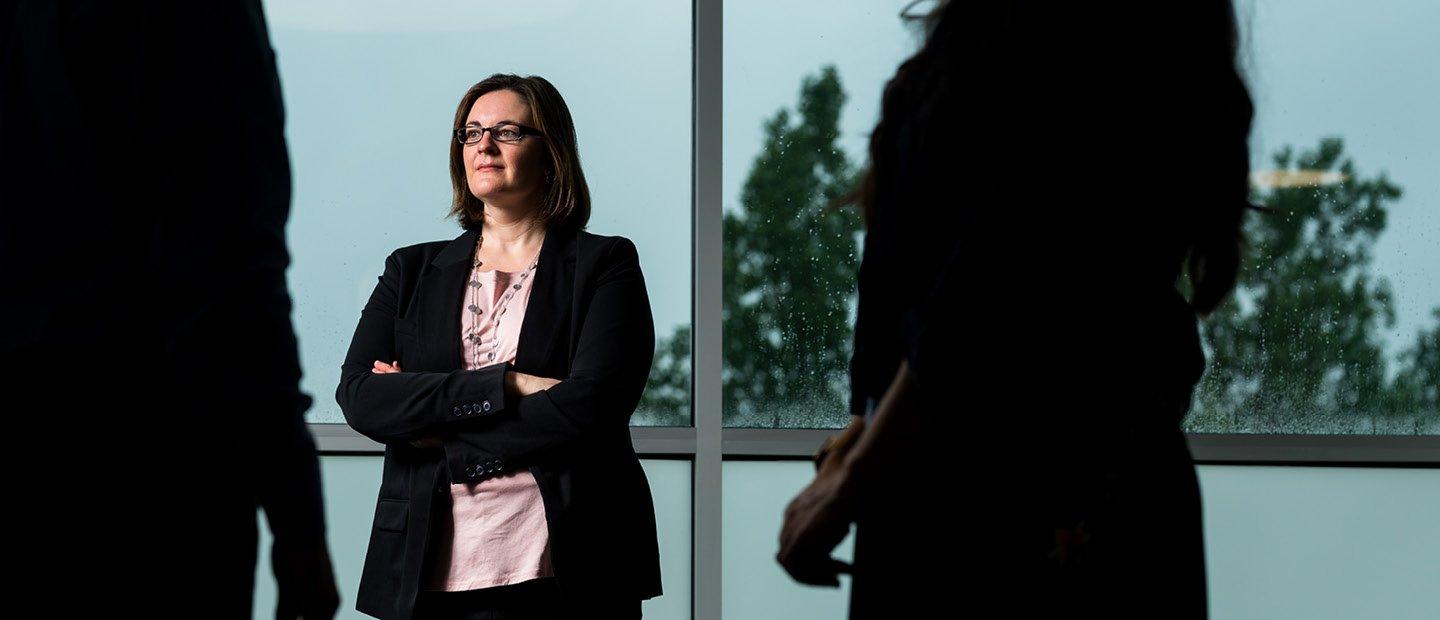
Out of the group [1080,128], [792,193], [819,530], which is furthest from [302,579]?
[792,193]

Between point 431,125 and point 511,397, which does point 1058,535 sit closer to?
point 511,397

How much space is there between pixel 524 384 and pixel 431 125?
1.51 m

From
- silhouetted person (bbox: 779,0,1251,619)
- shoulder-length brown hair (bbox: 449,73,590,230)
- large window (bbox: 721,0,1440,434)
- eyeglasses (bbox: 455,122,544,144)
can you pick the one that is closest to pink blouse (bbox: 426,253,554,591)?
shoulder-length brown hair (bbox: 449,73,590,230)

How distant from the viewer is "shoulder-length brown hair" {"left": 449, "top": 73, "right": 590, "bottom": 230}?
2441mm

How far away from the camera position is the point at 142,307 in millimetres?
939

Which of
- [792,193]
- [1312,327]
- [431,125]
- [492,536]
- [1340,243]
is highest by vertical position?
[431,125]

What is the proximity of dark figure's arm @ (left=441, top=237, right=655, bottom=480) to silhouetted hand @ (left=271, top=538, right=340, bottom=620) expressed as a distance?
108 centimetres

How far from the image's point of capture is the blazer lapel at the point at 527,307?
226cm

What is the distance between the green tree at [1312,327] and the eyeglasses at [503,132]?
2.12 m

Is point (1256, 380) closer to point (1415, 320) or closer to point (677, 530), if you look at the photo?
point (1415, 320)

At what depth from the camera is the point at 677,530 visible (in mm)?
3445

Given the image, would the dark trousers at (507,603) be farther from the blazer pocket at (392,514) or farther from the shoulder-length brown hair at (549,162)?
the shoulder-length brown hair at (549,162)

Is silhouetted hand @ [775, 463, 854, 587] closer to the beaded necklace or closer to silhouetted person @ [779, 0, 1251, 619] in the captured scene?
silhouetted person @ [779, 0, 1251, 619]

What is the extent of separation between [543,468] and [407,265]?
0.58 meters
